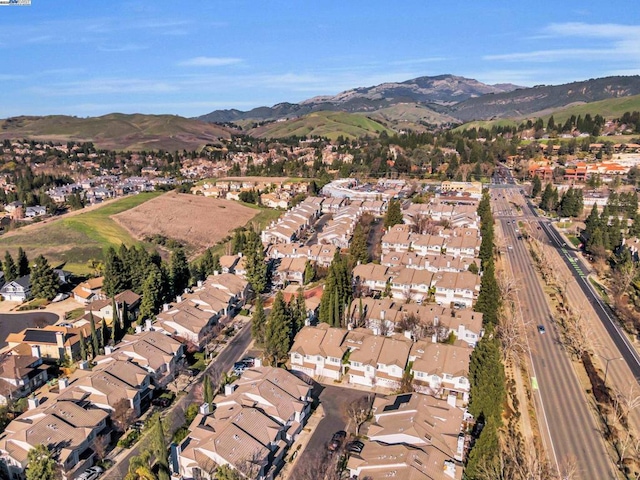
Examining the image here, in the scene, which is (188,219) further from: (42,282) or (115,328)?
(115,328)

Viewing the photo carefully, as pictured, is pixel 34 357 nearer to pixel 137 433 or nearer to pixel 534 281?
pixel 137 433

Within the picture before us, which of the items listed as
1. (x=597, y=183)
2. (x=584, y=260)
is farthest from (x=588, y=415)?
(x=597, y=183)

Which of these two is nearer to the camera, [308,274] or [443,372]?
[443,372]

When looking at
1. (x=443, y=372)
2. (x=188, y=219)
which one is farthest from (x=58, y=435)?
(x=188, y=219)

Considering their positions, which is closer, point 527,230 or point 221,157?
point 527,230

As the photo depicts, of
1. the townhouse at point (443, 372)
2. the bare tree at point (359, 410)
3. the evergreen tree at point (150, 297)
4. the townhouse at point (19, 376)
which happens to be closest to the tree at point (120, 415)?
the townhouse at point (19, 376)

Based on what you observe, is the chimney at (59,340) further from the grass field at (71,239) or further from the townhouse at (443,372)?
the townhouse at (443,372)
